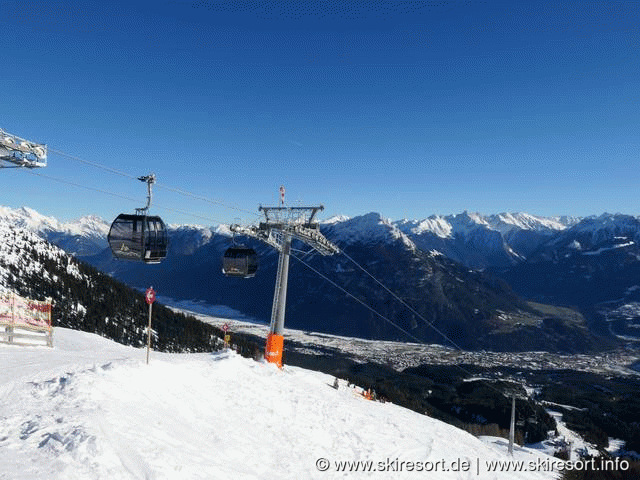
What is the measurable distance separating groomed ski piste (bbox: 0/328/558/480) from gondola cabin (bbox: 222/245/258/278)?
7734 millimetres

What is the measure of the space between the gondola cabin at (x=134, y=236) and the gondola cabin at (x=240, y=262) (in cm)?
962

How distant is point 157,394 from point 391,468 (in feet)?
36.8

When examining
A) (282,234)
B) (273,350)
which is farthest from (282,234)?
(273,350)

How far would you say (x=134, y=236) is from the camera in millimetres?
27672

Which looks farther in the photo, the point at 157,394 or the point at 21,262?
the point at 21,262

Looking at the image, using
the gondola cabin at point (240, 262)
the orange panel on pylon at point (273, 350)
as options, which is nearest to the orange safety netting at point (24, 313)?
the gondola cabin at point (240, 262)

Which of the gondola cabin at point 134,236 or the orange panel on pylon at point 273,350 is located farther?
the orange panel on pylon at point 273,350

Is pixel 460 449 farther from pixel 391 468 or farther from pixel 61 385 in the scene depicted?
pixel 61 385

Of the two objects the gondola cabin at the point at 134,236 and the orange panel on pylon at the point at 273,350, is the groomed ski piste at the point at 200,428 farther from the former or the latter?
the gondola cabin at the point at 134,236

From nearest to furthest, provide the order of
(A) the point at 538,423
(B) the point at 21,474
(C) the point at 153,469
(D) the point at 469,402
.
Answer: (B) the point at 21,474 → (C) the point at 153,469 → (A) the point at 538,423 → (D) the point at 469,402

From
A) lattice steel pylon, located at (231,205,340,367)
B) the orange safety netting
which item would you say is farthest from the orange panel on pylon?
the orange safety netting

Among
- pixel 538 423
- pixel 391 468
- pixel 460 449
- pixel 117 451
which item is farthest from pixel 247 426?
pixel 538 423

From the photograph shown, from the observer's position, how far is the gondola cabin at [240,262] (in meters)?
37.4

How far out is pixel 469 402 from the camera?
169000 millimetres
